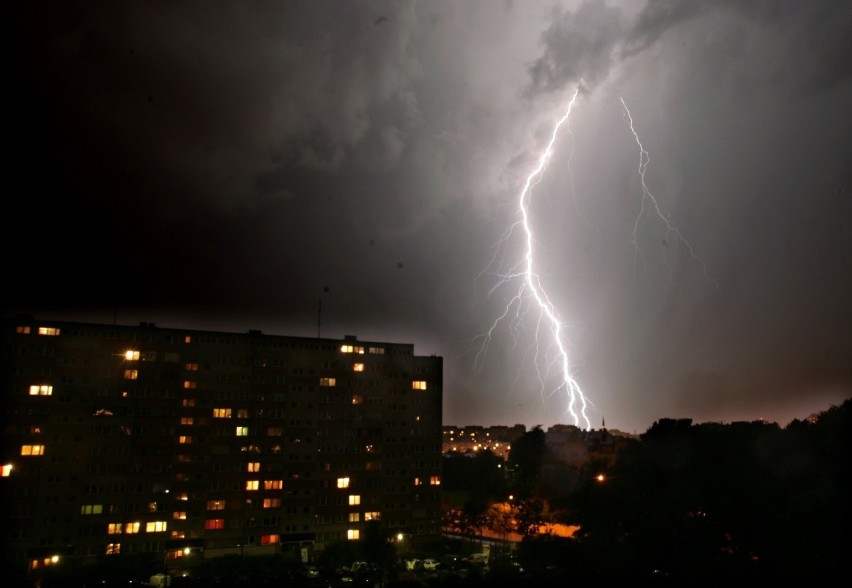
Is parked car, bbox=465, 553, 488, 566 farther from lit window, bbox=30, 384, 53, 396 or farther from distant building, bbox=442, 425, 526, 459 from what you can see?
distant building, bbox=442, 425, 526, 459

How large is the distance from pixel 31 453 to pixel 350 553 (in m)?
18.0

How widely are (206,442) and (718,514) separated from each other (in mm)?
28078

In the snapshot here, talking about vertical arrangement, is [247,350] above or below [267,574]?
above

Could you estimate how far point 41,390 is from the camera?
3350cm

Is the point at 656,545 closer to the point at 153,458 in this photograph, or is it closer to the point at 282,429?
the point at 282,429

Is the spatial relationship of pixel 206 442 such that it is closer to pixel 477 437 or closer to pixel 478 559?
pixel 478 559

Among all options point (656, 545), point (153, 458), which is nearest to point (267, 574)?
point (153, 458)

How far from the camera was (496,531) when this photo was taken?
155 feet

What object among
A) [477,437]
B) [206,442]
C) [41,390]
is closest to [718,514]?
[206,442]

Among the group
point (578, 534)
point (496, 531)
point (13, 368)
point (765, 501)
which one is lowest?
Answer: point (496, 531)

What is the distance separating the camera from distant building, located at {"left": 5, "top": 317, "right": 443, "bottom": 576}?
33.0 meters

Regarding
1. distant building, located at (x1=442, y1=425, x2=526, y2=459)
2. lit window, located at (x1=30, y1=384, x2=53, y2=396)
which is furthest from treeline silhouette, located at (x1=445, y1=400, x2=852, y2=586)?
distant building, located at (x1=442, y1=425, x2=526, y2=459)

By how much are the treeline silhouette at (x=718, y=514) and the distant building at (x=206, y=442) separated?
1692 centimetres

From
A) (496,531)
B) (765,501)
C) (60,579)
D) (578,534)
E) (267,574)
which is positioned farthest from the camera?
(496,531)
